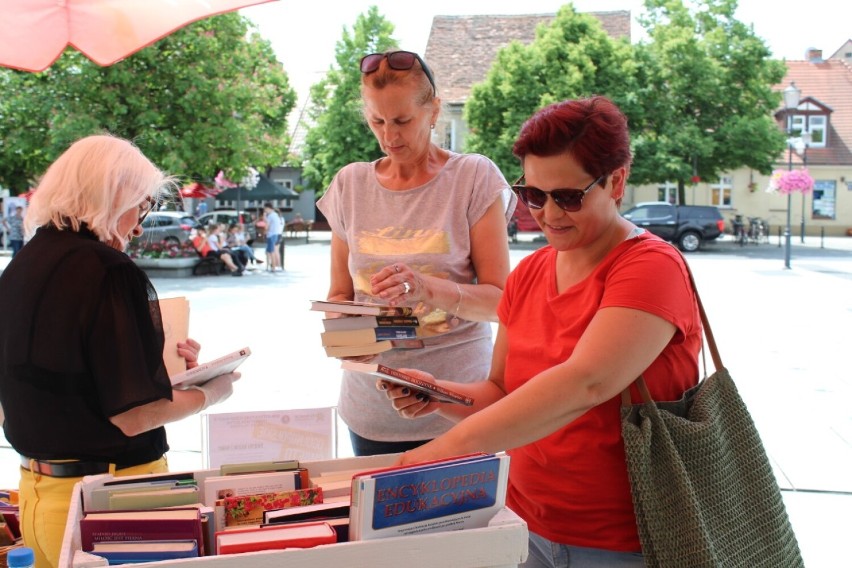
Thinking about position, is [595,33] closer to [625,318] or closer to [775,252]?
[775,252]

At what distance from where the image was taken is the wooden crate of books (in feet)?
4.51

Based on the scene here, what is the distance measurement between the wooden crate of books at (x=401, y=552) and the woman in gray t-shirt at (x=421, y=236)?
40.8 inches

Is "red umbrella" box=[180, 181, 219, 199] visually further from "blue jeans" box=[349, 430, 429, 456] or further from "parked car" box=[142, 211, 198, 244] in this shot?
"blue jeans" box=[349, 430, 429, 456]

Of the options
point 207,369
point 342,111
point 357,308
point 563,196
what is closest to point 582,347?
point 563,196

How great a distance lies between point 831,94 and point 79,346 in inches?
1920

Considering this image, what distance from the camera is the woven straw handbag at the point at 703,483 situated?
168 centimetres

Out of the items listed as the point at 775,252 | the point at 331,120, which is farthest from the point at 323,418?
the point at 331,120

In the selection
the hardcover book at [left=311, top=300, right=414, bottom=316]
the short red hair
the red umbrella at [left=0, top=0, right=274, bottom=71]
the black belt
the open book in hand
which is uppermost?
the red umbrella at [left=0, top=0, right=274, bottom=71]

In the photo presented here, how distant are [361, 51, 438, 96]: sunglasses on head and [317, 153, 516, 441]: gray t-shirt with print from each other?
33 centimetres

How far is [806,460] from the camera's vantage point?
5.86 metres

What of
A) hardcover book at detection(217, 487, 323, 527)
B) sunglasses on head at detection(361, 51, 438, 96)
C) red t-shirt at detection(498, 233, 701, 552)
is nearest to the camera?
hardcover book at detection(217, 487, 323, 527)

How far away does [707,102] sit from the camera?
33.8 metres

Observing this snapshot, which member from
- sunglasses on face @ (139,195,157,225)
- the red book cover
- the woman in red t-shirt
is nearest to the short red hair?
the woman in red t-shirt

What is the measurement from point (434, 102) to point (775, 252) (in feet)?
94.7
